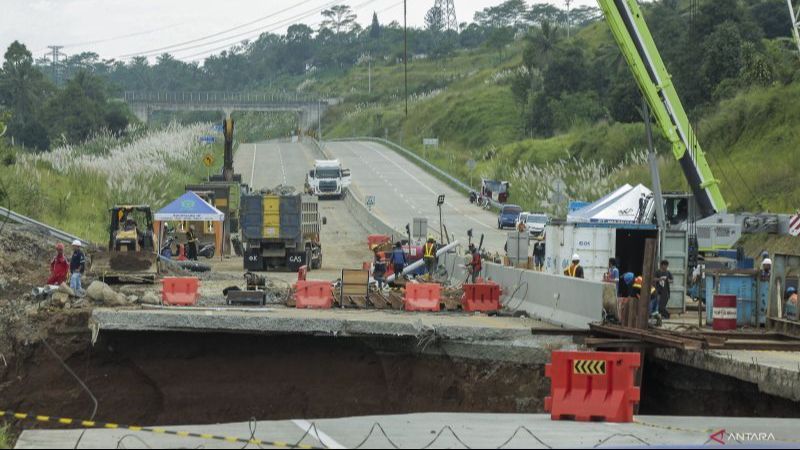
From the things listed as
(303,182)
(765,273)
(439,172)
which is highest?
(439,172)

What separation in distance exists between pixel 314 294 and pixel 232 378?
3.56 meters

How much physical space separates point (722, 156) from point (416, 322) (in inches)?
1494

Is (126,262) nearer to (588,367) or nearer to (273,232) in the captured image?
(273,232)

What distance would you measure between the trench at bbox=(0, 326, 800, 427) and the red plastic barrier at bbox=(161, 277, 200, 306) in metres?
2.34

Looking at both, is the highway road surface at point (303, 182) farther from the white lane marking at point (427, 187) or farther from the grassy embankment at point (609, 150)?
the grassy embankment at point (609, 150)

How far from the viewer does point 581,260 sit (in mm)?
34969

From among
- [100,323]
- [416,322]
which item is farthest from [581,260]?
[100,323]

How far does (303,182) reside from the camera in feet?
318

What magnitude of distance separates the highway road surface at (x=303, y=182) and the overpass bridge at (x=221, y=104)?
38.9 metres

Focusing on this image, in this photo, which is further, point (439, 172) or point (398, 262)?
point (439, 172)

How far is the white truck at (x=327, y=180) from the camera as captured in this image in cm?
8581

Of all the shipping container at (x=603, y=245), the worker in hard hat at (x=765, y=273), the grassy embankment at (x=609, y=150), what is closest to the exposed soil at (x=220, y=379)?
the worker in hard hat at (x=765, y=273)

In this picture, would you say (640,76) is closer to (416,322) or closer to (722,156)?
(416,322)

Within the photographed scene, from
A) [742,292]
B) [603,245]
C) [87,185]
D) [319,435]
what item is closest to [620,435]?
[319,435]
